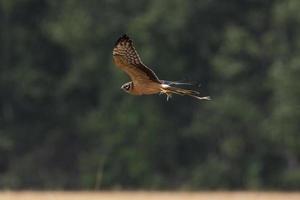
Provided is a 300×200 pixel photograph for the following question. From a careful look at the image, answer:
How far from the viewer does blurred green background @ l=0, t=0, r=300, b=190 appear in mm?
33594

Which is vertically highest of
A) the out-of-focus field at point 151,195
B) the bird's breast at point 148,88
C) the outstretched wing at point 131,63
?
the out-of-focus field at point 151,195

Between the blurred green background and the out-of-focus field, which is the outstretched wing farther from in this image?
the blurred green background

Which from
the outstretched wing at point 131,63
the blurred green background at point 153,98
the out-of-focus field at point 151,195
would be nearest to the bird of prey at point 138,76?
the outstretched wing at point 131,63

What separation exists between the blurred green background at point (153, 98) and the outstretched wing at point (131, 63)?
23.1m

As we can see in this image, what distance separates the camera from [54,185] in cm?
3550

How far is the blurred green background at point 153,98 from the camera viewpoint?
3359 cm

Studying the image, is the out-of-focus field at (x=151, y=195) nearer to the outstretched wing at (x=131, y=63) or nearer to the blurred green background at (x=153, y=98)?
the blurred green background at (x=153, y=98)

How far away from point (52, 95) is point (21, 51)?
1736 millimetres

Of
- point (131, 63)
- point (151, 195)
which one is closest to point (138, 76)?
point (131, 63)

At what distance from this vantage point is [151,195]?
1265 inches

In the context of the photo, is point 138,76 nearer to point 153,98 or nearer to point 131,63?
point 131,63

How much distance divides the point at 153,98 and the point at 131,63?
25.9 meters

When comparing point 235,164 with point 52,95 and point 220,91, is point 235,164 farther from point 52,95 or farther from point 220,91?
point 52,95

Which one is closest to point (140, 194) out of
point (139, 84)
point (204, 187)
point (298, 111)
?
point (204, 187)
